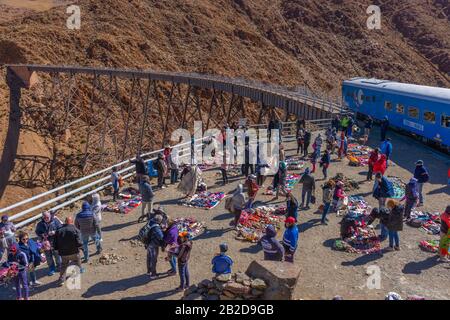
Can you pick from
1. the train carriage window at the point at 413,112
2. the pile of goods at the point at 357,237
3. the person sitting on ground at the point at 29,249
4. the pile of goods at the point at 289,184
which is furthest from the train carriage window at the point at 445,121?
the person sitting on ground at the point at 29,249

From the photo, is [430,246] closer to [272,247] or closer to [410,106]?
[272,247]

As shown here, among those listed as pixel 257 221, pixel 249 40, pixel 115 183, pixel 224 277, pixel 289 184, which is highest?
pixel 249 40

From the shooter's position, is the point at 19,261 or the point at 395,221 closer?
the point at 19,261

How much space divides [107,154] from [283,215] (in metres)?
27.3

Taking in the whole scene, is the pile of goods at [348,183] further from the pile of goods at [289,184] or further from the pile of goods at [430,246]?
the pile of goods at [430,246]

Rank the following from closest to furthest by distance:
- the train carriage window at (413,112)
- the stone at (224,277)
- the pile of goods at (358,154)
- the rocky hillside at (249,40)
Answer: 1. the stone at (224,277)
2. the pile of goods at (358,154)
3. the train carriage window at (413,112)
4. the rocky hillside at (249,40)

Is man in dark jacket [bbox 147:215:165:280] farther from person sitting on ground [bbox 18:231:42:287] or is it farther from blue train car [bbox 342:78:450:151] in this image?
blue train car [bbox 342:78:450:151]

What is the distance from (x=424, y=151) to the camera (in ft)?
61.9

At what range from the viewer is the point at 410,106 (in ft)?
66.1

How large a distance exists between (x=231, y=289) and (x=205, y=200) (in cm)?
643

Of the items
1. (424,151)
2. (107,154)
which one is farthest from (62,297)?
(107,154)

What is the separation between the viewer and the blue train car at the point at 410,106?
17734 mm

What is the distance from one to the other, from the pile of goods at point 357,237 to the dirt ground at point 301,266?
229 millimetres

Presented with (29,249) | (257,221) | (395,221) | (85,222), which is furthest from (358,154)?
(29,249)
